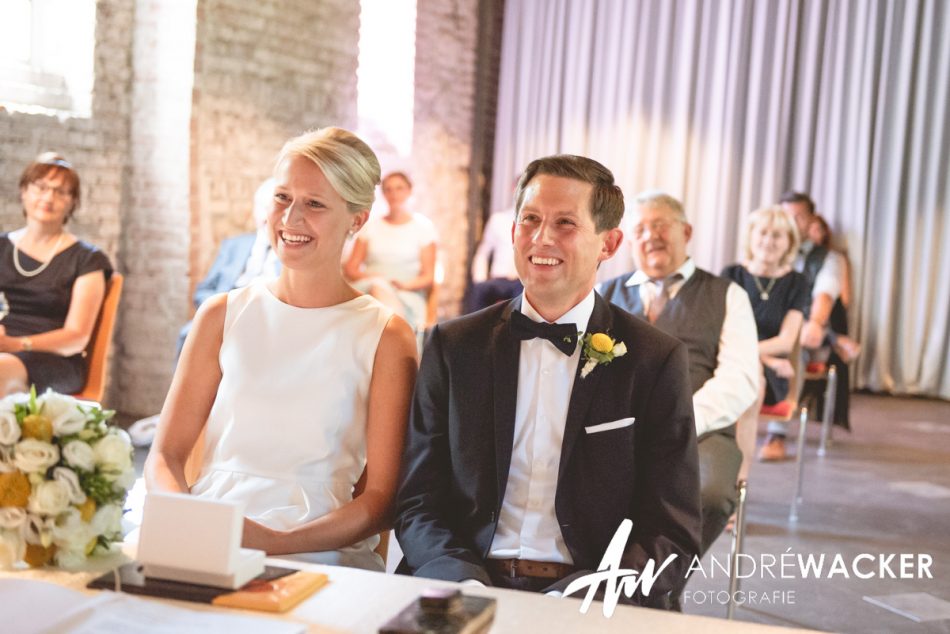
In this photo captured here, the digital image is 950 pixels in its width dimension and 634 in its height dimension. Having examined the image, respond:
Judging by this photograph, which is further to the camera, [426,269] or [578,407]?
[426,269]

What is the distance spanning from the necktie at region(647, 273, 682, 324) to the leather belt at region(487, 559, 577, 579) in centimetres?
190

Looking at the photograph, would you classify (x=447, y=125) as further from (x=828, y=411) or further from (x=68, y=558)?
(x=68, y=558)

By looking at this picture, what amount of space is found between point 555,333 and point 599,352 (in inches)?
4.1

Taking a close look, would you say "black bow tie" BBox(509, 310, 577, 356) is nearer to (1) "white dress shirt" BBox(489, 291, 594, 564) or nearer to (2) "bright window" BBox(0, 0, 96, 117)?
(1) "white dress shirt" BBox(489, 291, 594, 564)

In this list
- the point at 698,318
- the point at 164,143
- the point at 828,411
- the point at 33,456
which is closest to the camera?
the point at 33,456

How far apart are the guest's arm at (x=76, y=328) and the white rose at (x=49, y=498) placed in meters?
3.03

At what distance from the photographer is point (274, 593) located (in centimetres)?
148

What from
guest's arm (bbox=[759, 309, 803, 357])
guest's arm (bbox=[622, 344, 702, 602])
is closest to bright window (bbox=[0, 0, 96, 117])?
guest's arm (bbox=[759, 309, 803, 357])

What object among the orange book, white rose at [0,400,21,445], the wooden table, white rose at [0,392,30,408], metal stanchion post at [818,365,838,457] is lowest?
metal stanchion post at [818,365,838,457]

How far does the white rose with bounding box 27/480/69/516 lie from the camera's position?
157 cm

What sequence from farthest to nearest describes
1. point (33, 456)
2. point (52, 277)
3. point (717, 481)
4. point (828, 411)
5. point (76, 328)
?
1. point (828, 411)
2. point (52, 277)
3. point (76, 328)
4. point (717, 481)
5. point (33, 456)

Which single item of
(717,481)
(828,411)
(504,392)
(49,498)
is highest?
(504,392)

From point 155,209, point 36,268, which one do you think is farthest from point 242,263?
point 36,268

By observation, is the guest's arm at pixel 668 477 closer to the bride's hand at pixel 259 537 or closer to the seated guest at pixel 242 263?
the bride's hand at pixel 259 537
